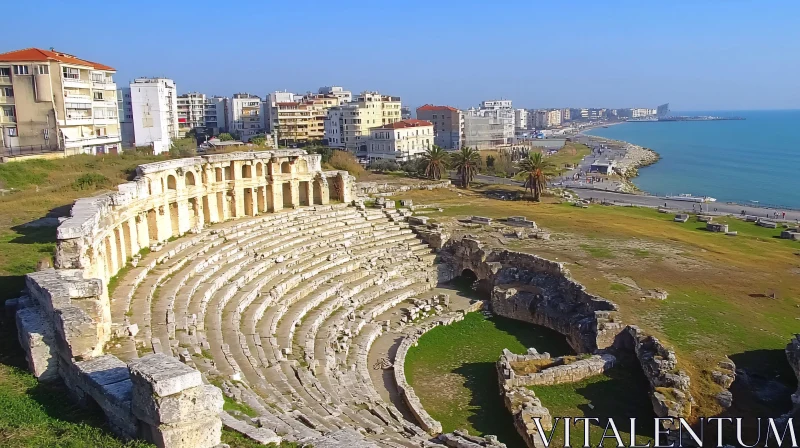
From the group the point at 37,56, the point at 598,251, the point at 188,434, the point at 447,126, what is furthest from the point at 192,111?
the point at 188,434

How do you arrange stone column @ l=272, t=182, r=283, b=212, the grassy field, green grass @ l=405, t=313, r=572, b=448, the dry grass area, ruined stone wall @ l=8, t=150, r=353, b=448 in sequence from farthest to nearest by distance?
stone column @ l=272, t=182, r=283, b=212 < the dry grass area < green grass @ l=405, t=313, r=572, b=448 < the grassy field < ruined stone wall @ l=8, t=150, r=353, b=448

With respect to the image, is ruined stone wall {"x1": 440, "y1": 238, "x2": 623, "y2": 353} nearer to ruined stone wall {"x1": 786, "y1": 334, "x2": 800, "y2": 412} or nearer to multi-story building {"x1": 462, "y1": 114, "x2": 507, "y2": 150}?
ruined stone wall {"x1": 786, "y1": 334, "x2": 800, "y2": 412}

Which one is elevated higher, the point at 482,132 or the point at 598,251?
the point at 482,132

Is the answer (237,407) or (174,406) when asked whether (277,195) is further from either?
(174,406)

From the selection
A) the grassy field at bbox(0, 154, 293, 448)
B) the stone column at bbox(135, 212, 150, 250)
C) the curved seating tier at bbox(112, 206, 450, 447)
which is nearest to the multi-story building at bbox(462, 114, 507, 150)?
the curved seating tier at bbox(112, 206, 450, 447)

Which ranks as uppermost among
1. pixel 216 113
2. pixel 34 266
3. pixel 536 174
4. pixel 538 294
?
pixel 216 113

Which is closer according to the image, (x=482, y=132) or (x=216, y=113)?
(x=482, y=132)
